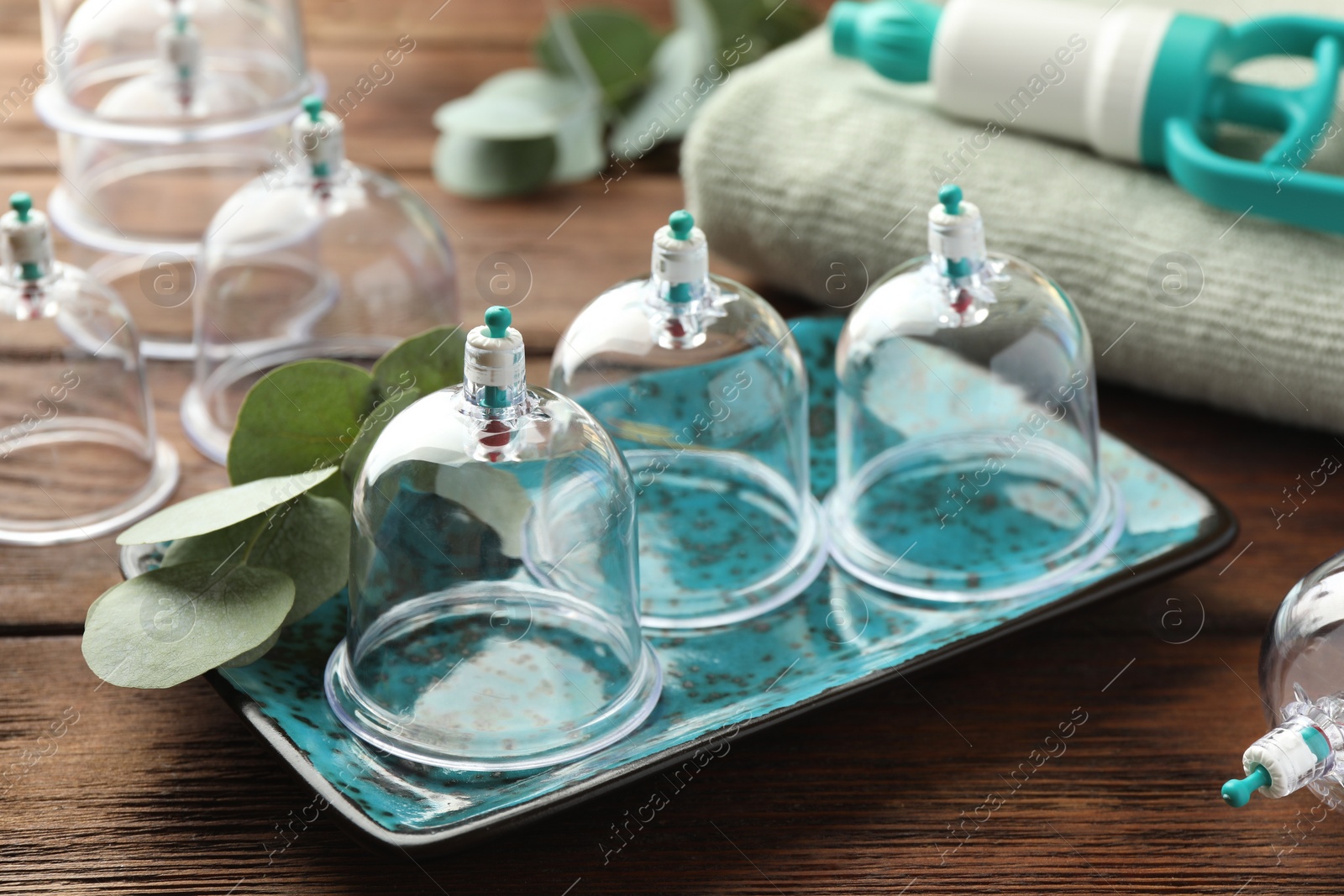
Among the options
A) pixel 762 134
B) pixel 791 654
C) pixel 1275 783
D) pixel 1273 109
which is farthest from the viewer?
pixel 762 134

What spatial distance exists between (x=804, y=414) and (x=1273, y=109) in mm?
337

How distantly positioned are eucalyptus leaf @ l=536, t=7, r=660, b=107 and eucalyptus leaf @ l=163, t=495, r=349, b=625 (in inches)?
23.0

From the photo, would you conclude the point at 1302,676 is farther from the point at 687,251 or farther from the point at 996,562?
the point at 687,251

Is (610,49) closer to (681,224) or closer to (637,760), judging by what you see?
(681,224)

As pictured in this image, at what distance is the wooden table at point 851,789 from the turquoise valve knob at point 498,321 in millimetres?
188

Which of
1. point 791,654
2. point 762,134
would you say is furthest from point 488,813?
point 762,134

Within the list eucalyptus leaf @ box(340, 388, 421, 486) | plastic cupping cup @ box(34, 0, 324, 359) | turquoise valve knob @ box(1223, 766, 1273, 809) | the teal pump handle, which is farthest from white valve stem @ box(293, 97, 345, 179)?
turquoise valve knob @ box(1223, 766, 1273, 809)

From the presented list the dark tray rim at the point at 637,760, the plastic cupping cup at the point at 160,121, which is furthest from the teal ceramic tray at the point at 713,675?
the plastic cupping cup at the point at 160,121

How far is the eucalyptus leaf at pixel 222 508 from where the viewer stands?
2.12 feet

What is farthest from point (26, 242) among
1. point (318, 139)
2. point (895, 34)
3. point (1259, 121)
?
point (1259, 121)

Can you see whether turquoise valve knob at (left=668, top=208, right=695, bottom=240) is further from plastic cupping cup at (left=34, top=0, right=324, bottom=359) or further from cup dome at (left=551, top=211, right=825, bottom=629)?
plastic cupping cup at (left=34, top=0, right=324, bottom=359)

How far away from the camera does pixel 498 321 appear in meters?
0.59

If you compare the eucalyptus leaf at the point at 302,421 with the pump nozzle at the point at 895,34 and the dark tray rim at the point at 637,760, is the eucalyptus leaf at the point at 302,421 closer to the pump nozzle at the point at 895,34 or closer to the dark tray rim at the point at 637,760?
the dark tray rim at the point at 637,760

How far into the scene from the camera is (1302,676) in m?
0.58
